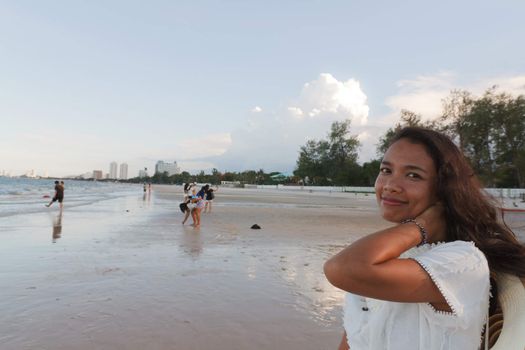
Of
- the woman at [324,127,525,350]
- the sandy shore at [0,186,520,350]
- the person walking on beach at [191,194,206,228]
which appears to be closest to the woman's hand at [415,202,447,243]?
the woman at [324,127,525,350]

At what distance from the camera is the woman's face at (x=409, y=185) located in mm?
1473

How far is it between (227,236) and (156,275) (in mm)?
4873

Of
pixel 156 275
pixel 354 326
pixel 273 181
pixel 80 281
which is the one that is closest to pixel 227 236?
pixel 156 275

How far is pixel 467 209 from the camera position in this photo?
1.45 m

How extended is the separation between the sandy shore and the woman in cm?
263

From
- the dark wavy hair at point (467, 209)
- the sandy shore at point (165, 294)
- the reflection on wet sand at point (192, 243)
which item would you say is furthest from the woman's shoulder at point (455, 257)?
the reflection on wet sand at point (192, 243)

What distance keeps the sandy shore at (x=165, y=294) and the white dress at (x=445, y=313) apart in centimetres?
262

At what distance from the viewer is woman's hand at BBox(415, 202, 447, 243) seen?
1.40 m

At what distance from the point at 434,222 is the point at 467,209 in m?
0.16

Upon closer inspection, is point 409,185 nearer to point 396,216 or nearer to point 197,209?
point 396,216

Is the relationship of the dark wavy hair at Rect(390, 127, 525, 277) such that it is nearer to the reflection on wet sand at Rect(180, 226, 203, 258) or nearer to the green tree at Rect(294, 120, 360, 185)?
the reflection on wet sand at Rect(180, 226, 203, 258)

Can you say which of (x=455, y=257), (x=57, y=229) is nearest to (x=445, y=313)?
(x=455, y=257)

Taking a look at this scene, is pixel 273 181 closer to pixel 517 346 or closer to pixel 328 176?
pixel 328 176

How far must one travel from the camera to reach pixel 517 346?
3.90ft
